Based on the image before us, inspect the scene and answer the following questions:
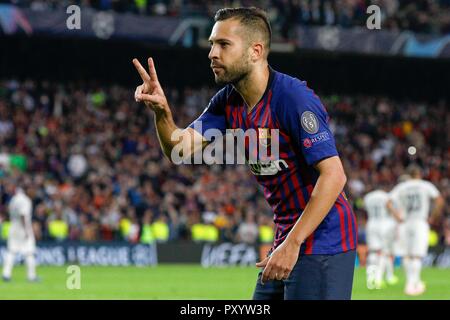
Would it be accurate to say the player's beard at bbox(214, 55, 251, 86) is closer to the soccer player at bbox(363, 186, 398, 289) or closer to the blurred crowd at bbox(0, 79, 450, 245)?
the soccer player at bbox(363, 186, 398, 289)

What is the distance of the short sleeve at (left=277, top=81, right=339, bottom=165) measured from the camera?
15.4 ft

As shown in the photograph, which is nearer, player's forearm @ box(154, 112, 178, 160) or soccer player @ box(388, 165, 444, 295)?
player's forearm @ box(154, 112, 178, 160)

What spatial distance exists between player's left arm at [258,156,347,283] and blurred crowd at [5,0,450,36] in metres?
21.6

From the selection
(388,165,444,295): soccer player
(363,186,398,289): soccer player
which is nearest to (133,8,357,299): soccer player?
(388,165,444,295): soccer player

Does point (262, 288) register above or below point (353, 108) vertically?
below

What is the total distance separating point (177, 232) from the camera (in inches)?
948

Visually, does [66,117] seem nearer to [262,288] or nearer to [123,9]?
[123,9]

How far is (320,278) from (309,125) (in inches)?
29.8

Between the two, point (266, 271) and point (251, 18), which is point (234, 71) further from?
point (266, 271)

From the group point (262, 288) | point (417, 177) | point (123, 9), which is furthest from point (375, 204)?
point (262, 288)

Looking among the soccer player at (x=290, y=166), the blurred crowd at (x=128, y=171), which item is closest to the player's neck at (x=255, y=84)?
the soccer player at (x=290, y=166)

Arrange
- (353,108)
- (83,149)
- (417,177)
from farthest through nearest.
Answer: (353,108) < (83,149) < (417,177)

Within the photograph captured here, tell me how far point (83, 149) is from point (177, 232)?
3493 mm

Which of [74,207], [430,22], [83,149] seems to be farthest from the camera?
[430,22]
